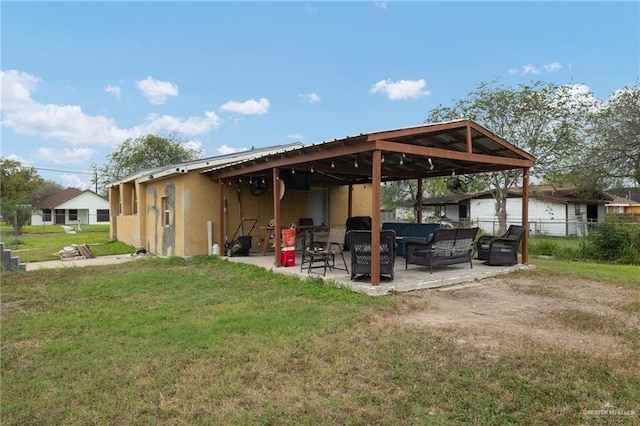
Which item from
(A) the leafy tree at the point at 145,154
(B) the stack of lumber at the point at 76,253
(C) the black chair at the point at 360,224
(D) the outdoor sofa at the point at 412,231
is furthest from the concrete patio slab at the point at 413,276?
(A) the leafy tree at the point at 145,154

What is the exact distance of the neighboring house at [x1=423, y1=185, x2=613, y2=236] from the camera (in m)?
22.2

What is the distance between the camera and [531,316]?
16.0 feet

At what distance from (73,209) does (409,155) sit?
4110 cm

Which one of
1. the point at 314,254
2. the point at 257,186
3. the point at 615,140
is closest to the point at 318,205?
the point at 257,186

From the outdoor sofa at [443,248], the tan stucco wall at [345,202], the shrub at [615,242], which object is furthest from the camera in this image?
the tan stucco wall at [345,202]

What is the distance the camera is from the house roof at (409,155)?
6464 mm

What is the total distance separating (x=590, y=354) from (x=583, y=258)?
9.22 metres

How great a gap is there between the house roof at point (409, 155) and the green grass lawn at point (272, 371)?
2.66 metres

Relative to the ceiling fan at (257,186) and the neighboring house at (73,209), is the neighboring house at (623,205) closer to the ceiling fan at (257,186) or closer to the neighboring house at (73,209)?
the ceiling fan at (257,186)

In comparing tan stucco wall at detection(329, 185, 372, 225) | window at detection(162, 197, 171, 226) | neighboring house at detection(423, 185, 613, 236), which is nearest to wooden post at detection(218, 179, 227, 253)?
window at detection(162, 197, 171, 226)

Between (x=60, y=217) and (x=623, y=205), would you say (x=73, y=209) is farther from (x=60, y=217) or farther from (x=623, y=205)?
(x=623, y=205)

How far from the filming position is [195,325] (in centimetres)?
439

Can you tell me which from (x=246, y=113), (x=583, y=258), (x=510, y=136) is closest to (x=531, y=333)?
(x=583, y=258)

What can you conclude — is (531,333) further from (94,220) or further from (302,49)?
(94,220)
